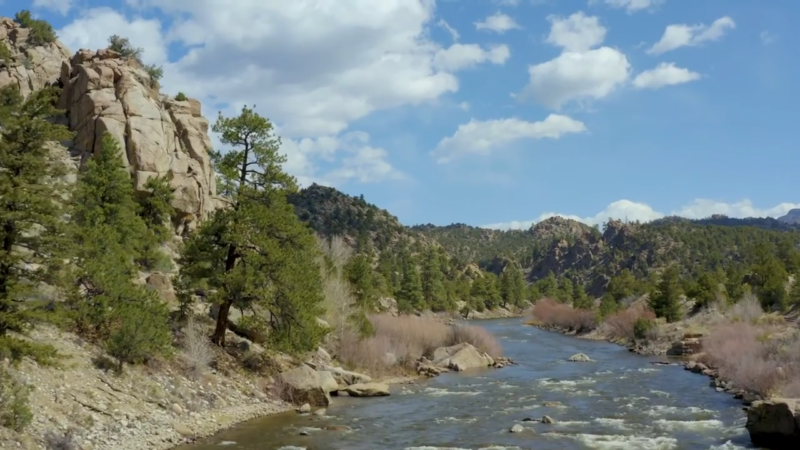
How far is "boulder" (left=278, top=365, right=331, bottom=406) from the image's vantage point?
3003cm

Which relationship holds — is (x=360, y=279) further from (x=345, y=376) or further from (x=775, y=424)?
(x=775, y=424)

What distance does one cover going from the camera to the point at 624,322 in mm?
73688

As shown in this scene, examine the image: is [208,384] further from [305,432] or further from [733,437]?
[733,437]

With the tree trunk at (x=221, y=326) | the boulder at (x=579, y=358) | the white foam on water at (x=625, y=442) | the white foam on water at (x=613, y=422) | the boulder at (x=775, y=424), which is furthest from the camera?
the boulder at (x=579, y=358)

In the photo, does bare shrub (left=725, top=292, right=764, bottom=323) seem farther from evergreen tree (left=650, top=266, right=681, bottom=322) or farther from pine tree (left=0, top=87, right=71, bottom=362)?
pine tree (left=0, top=87, right=71, bottom=362)

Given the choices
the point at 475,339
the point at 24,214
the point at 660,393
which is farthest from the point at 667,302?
the point at 24,214

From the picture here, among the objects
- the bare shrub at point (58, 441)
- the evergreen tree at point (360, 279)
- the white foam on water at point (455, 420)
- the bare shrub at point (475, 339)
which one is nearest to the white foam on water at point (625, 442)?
the white foam on water at point (455, 420)

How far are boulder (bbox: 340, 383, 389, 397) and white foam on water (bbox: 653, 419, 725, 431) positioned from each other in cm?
1374

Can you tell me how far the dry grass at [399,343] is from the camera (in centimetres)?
4009

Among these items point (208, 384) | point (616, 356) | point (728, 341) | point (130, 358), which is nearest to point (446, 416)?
point (208, 384)

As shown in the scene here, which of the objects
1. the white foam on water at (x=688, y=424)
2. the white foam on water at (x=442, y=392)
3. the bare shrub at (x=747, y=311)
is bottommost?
the white foam on water at (x=442, y=392)

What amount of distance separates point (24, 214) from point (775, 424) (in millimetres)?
25101

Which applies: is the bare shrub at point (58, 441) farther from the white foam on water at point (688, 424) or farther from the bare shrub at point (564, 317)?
the bare shrub at point (564, 317)

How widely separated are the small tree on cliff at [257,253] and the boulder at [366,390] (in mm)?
4483
